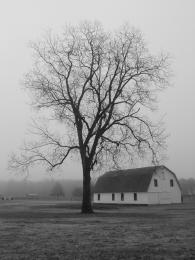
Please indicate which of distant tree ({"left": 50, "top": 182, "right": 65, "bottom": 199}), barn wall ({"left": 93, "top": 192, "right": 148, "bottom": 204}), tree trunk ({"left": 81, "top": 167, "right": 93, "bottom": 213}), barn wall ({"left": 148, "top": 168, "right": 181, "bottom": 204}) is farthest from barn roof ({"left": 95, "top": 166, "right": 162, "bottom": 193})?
distant tree ({"left": 50, "top": 182, "right": 65, "bottom": 199})

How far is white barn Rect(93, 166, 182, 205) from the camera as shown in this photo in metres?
63.7

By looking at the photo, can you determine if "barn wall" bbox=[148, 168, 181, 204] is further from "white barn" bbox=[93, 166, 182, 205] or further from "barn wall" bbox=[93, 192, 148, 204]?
"barn wall" bbox=[93, 192, 148, 204]

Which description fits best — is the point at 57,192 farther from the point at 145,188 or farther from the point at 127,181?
the point at 145,188

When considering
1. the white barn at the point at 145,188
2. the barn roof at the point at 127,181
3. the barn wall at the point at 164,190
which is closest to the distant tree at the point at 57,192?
the barn roof at the point at 127,181

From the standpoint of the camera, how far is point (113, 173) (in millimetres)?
78312

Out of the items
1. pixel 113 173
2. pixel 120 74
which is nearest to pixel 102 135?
pixel 120 74

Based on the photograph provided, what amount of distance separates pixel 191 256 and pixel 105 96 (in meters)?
27.0

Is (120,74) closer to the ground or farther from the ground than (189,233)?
farther from the ground

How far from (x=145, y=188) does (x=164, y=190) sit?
4.36 meters

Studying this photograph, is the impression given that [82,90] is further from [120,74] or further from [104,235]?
[104,235]

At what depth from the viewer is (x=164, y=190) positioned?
215 feet

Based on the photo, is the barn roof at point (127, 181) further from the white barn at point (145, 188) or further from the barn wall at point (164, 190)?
the barn wall at point (164, 190)

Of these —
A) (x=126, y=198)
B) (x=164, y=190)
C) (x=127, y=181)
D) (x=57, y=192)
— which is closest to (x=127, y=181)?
(x=127, y=181)

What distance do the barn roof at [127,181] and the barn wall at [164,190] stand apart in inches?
51.4
